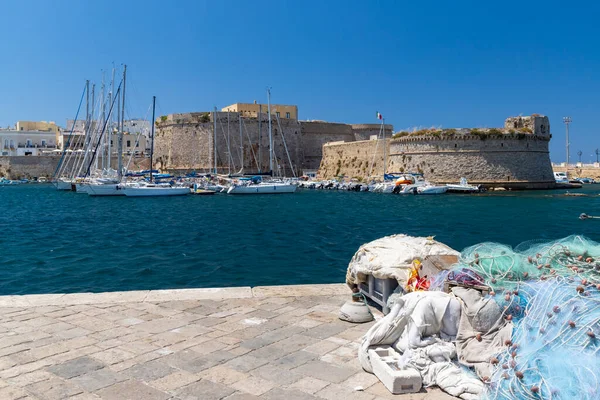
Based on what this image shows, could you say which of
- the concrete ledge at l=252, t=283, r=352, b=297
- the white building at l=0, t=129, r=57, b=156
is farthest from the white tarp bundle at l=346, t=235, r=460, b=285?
the white building at l=0, t=129, r=57, b=156

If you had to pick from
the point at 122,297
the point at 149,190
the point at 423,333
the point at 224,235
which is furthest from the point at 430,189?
the point at 423,333

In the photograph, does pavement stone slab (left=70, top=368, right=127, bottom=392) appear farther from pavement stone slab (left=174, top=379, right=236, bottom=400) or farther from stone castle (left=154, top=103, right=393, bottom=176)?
stone castle (left=154, top=103, right=393, bottom=176)

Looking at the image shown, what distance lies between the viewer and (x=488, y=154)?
33.7 m

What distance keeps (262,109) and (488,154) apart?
71.8 feet

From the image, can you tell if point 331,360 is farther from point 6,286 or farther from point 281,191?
point 281,191

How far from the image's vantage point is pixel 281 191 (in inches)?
1303

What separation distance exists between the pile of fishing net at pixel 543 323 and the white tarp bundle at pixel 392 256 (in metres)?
0.51

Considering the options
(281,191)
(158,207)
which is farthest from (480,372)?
(281,191)

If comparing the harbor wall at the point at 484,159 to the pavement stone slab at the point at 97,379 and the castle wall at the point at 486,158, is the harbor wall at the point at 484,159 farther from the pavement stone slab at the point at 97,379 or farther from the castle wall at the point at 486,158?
the pavement stone slab at the point at 97,379

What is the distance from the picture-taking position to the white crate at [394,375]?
2.60 meters

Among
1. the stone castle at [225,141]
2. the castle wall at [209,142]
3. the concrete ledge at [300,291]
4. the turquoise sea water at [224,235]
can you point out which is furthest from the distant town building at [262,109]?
the concrete ledge at [300,291]

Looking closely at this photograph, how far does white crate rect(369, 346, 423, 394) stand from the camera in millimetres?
2604

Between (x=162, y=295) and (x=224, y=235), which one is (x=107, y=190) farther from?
(x=162, y=295)

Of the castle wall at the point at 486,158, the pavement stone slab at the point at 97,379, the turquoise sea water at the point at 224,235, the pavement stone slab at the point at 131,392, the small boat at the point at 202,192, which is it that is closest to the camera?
the pavement stone slab at the point at 131,392
